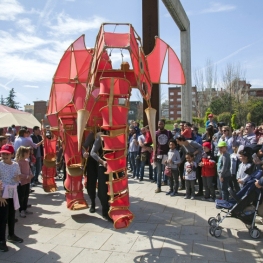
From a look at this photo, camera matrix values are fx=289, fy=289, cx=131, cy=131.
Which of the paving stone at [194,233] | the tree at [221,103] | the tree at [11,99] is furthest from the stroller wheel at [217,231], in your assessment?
the tree at [11,99]

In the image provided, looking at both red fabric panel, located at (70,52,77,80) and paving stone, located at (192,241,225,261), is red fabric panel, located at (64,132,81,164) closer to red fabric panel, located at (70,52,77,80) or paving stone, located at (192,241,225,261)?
red fabric panel, located at (70,52,77,80)

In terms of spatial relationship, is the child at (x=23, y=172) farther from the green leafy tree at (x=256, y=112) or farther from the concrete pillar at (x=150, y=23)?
the green leafy tree at (x=256, y=112)

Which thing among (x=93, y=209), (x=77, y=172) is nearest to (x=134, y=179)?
(x=93, y=209)

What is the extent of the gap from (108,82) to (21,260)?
2638mm

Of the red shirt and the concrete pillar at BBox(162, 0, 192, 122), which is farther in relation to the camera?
the concrete pillar at BBox(162, 0, 192, 122)

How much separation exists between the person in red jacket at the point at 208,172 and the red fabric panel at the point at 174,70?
1999mm

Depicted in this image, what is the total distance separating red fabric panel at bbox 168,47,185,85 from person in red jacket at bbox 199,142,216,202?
200cm

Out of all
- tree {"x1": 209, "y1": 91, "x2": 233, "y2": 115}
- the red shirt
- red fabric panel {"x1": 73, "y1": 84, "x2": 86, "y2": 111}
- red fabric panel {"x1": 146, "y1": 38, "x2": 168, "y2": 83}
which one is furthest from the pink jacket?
tree {"x1": 209, "y1": 91, "x2": 233, "y2": 115}

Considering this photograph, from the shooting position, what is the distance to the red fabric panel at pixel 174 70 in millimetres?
5633

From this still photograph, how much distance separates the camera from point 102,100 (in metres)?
5.49

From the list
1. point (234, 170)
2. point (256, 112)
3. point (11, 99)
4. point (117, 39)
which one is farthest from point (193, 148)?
point (11, 99)

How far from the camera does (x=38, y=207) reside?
Answer: 6.43 metres

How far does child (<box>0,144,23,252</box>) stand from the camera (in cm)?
420

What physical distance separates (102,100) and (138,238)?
8.36 ft
